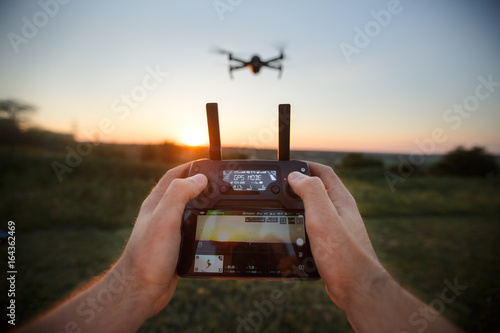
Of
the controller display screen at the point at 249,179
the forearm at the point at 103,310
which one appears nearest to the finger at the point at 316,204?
the controller display screen at the point at 249,179

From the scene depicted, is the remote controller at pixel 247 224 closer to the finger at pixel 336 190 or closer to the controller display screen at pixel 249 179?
the controller display screen at pixel 249 179

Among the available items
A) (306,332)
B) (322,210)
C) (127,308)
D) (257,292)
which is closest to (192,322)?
(257,292)

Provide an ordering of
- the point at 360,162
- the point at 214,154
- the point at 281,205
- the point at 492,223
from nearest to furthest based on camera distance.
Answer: the point at 281,205 → the point at 214,154 → the point at 492,223 → the point at 360,162

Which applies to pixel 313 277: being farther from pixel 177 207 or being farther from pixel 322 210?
pixel 177 207

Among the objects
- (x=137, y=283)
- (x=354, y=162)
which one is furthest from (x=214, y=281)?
(x=354, y=162)

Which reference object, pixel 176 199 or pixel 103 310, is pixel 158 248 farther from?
pixel 103 310

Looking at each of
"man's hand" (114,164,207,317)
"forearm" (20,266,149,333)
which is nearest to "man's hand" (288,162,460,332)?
"man's hand" (114,164,207,317)
